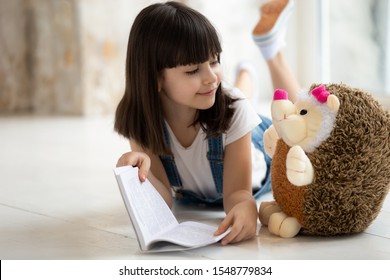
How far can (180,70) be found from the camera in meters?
1.30

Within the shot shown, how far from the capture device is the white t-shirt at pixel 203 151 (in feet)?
4.57

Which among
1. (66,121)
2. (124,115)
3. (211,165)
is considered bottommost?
(66,121)

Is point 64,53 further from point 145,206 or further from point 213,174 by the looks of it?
point 145,206

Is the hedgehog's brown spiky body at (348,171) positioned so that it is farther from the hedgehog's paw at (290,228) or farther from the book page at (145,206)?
the book page at (145,206)

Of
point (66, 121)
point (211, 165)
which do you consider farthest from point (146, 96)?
point (66, 121)

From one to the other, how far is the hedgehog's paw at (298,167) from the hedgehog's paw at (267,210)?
0.16 metres

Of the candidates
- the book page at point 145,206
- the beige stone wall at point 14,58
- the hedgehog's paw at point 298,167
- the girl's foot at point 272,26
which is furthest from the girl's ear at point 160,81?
the beige stone wall at point 14,58

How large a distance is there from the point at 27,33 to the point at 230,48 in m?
1.02

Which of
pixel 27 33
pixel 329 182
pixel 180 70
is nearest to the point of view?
Result: pixel 329 182

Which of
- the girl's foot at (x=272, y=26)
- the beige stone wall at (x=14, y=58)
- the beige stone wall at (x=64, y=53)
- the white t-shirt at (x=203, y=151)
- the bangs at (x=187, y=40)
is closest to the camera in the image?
the bangs at (x=187, y=40)

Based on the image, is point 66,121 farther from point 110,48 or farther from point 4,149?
point 4,149

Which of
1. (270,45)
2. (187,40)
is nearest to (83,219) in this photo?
(187,40)

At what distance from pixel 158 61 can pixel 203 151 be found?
0.23m

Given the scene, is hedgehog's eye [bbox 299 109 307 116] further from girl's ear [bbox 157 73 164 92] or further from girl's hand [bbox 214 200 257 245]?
girl's ear [bbox 157 73 164 92]
